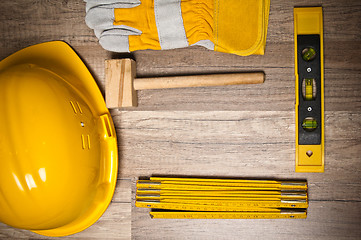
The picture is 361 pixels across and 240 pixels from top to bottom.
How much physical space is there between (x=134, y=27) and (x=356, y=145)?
833mm

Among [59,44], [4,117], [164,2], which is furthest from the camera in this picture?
[59,44]

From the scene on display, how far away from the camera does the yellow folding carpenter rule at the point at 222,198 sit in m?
0.93

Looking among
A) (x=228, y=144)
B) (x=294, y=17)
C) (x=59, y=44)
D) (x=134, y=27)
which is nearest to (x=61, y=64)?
(x=59, y=44)

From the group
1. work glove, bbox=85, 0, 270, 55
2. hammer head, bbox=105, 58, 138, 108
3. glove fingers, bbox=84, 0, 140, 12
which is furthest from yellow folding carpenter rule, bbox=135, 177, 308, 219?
glove fingers, bbox=84, 0, 140, 12

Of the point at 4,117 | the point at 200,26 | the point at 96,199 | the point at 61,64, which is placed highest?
the point at 200,26

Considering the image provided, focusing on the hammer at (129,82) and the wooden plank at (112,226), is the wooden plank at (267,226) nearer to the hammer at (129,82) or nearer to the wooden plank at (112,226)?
the wooden plank at (112,226)

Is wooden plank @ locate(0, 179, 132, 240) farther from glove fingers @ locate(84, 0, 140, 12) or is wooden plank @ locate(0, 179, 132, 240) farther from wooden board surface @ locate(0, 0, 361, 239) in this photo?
glove fingers @ locate(84, 0, 140, 12)

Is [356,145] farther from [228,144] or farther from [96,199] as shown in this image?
[96,199]

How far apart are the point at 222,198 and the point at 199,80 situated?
40 cm

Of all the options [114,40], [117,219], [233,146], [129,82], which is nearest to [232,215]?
[233,146]

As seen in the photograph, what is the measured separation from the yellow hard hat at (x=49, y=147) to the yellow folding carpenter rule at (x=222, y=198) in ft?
0.54

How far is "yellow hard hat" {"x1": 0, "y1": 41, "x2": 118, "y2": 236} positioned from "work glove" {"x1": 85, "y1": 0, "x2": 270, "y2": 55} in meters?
0.23

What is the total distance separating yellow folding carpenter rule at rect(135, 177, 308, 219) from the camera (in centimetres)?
93

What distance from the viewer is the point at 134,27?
2.95 feet
